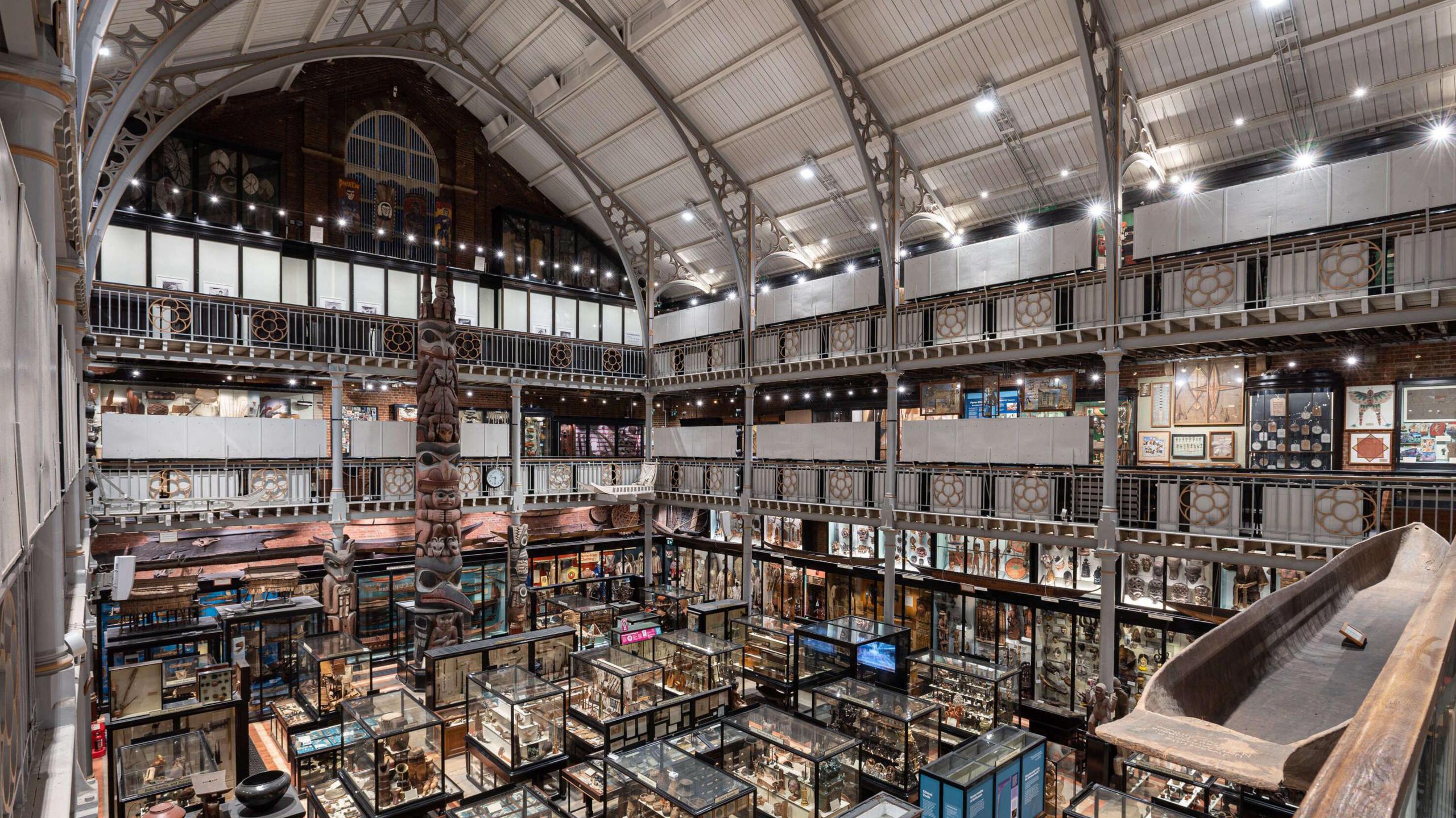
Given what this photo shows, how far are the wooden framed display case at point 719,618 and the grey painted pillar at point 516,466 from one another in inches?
218

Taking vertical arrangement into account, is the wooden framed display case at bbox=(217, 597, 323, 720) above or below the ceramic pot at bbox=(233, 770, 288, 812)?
below

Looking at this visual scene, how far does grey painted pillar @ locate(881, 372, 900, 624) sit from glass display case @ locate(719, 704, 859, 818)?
6.25m

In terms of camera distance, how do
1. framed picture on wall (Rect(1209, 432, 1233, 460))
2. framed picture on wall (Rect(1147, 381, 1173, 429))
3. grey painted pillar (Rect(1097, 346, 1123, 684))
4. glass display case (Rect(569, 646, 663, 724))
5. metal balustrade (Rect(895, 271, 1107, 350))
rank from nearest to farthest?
glass display case (Rect(569, 646, 663, 724)) → grey painted pillar (Rect(1097, 346, 1123, 684)) → framed picture on wall (Rect(1209, 432, 1233, 460)) → metal balustrade (Rect(895, 271, 1107, 350)) → framed picture on wall (Rect(1147, 381, 1173, 429))

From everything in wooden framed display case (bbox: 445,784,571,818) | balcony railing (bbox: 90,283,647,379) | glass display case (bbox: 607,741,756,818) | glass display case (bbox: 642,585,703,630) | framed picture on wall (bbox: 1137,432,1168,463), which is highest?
balcony railing (bbox: 90,283,647,379)

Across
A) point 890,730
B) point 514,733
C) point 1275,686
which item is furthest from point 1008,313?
point 1275,686

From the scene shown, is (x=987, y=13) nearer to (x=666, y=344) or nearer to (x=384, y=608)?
(x=666, y=344)

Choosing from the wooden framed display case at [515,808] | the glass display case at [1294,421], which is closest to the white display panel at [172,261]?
the wooden framed display case at [515,808]

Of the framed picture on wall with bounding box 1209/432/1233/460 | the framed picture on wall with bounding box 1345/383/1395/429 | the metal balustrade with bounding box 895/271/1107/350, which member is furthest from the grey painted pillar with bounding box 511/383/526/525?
the framed picture on wall with bounding box 1345/383/1395/429

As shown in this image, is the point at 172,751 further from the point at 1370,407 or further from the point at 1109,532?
the point at 1370,407

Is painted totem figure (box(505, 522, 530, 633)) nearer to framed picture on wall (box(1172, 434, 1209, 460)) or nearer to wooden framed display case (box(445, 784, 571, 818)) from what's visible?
wooden framed display case (box(445, 784, 571, 818))

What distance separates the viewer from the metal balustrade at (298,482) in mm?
14969

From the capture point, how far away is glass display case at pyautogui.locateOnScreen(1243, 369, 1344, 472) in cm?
1266

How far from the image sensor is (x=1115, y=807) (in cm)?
870

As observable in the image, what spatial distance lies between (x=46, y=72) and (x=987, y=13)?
14.3 meters
